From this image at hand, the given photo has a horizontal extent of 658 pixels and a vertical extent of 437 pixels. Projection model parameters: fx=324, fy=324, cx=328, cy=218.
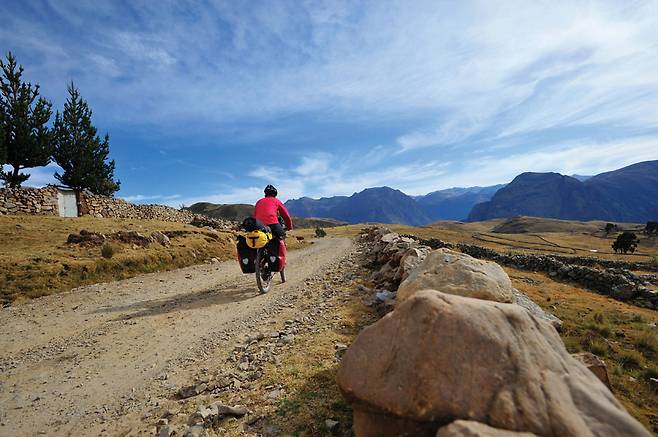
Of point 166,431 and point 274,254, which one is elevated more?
point 274,254

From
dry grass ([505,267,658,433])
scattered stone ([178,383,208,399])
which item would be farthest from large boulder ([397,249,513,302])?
scattered stone ([178,383,208,399])

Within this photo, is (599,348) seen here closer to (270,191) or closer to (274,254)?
(274,254)

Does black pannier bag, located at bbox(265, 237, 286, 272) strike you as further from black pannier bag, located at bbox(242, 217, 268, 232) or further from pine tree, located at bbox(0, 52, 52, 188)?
pine tree, located at bbox(0, 52, 52, 188)

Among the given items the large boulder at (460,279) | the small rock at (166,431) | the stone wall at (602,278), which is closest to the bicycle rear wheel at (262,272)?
the large boulder at (460,279)

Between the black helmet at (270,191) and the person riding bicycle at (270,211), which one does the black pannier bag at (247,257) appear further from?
the black helmet at (270,191)

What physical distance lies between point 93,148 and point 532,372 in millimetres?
49877

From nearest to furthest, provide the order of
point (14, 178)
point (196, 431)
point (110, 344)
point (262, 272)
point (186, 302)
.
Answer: point (196, 431), point (110, 344), point (186, 302), point (262, 272), point (14, 178)

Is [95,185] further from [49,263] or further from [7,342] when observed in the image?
[7,342]

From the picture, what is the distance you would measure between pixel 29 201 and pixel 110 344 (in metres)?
32.1

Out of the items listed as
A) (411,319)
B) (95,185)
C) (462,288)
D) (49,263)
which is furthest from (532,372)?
(95,185)

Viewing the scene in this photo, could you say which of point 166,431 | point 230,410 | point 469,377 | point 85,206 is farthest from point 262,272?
point 85,206

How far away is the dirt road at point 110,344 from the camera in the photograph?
5.15 metres

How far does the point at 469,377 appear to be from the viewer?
312 cm

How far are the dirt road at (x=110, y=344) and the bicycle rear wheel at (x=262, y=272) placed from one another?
405 millimetres
